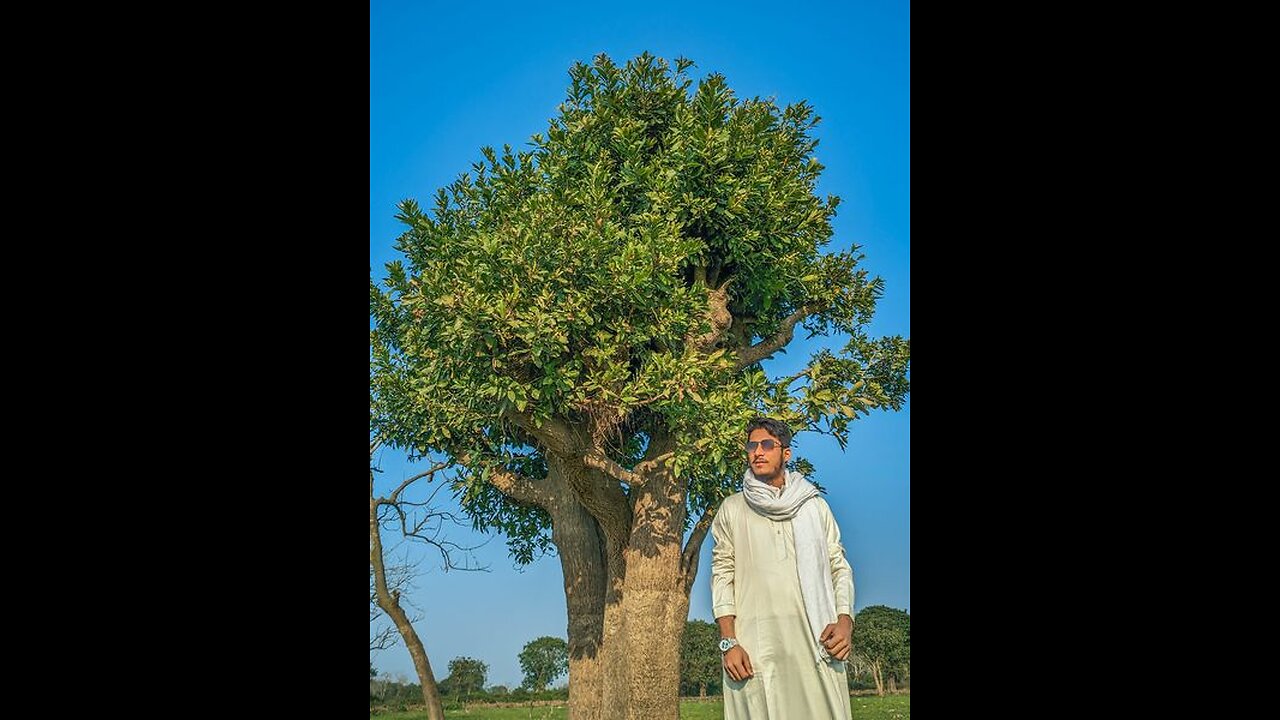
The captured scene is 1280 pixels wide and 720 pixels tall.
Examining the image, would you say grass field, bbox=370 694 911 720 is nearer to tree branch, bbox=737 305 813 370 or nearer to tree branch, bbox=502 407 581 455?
tree branch, bbox=737 305 813 370

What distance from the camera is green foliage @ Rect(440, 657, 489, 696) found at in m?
19.9

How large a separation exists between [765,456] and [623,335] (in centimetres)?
589

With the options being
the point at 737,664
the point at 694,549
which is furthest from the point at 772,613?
the point at 694,549

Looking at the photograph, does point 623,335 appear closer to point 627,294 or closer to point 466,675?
point 627,294

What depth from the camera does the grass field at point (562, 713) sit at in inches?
682

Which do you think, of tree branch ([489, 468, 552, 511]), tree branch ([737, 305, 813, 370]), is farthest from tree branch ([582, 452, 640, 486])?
tree branch ([737, 305, 813, 370])

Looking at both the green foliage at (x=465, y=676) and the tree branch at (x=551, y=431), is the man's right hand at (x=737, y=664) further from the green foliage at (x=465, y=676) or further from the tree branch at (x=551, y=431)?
the green foliage at (x=465, y=676)

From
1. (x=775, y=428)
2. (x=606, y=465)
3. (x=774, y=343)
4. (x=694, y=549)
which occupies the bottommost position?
(x=694, y=549)

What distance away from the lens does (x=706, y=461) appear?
11.9m

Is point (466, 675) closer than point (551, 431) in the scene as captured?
No

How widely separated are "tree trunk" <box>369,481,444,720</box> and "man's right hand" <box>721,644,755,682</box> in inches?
353

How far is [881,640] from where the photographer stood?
74.1ft
